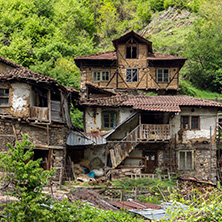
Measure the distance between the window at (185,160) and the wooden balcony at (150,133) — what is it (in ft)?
7.61

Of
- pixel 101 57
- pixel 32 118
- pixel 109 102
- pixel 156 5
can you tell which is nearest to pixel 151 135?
pixel 109 102

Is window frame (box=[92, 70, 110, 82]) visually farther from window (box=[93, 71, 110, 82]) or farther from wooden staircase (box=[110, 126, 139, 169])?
wooden staircase (box=[110, 126, 139, 169])

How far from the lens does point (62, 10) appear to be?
5738 centimetres

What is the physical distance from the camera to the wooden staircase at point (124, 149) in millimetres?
24844

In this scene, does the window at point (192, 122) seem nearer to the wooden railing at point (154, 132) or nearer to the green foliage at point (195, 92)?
the wooden railing at point (154, 132)

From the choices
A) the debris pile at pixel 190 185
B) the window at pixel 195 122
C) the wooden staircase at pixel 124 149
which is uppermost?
the window at pixel 195 122

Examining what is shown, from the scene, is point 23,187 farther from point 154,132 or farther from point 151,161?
point 151,161

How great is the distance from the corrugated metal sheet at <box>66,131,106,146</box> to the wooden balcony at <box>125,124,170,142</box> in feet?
6.35

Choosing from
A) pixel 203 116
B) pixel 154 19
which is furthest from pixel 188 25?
pixel 203 116

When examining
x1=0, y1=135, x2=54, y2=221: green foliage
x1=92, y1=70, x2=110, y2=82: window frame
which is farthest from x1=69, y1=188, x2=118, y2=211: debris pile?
x1=92, y1=70, x2=110, y2=82: window frame

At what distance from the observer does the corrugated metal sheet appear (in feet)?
80.7

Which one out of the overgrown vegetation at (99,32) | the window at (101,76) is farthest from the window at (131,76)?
the overgrown vegetation at (99,32)

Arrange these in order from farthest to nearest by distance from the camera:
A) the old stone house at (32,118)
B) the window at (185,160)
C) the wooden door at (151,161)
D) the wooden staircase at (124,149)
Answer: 1. the window at (185,160)
2. the wooden door at (151,161)
3. the wooden staircase at (124,149)
4. the old stone house at (32,118)

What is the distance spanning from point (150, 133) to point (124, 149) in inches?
84.7
